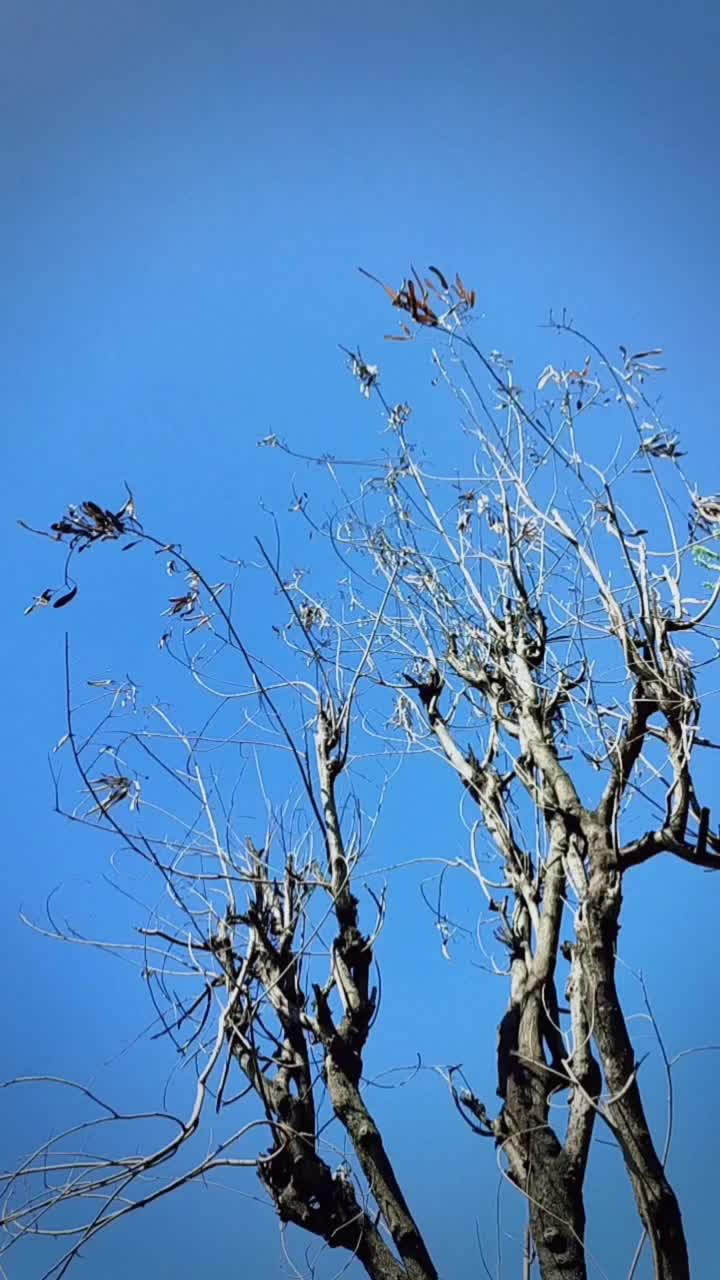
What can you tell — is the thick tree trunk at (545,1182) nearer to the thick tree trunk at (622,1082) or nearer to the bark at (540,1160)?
the bark at (540,1160)

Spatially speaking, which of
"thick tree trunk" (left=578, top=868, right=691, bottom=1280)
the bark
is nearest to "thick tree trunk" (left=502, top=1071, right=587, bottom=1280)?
the bark

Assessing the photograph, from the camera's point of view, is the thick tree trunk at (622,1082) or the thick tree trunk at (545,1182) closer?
the thick tree trunk at (622,1082)

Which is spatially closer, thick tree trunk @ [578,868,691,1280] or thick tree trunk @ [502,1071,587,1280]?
thick tree trunk @ [578,868,691,1280]

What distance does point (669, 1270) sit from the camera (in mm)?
2152

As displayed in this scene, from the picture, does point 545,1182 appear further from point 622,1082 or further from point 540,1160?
point 622,1082

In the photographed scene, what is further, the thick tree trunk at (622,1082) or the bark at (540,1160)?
the bark at (540,1160)

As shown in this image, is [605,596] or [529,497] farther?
[529,497]

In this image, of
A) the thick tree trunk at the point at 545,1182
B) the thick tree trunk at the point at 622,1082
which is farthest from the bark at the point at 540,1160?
the thick tree trunk at the point at 622,1082

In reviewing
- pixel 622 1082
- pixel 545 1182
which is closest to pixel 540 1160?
pixel 545 1182

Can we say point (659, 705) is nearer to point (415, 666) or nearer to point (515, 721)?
point (515, 721)

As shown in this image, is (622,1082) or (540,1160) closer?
(622,1082)

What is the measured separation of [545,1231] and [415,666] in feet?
6.25

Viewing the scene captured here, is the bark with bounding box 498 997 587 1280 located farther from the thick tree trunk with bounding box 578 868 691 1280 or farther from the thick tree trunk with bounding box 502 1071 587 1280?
the thick tree trunk with bounding box 578 868 691 1280

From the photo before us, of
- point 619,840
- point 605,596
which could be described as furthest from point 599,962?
point 605,596
